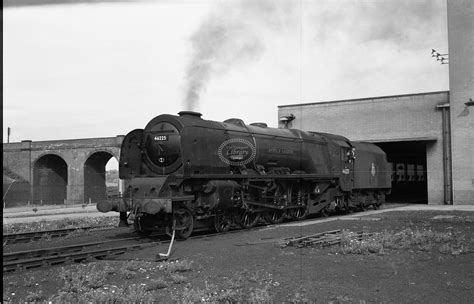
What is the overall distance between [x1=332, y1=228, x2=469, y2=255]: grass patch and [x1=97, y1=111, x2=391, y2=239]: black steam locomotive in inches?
154

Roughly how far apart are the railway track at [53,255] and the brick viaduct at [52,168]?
29.6 m

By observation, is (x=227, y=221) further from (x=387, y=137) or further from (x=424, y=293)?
(x=387, y=137)

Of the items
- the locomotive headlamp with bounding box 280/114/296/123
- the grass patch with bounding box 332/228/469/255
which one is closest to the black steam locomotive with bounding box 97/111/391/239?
the grass patch with bounding box 332/228/469/255

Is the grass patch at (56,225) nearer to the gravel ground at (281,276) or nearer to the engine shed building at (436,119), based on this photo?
the gravel ground at (281,276)

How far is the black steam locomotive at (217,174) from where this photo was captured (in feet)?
40.5

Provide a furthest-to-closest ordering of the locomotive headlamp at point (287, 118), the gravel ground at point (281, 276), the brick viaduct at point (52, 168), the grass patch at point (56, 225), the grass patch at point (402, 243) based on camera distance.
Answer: the brick viaduct at point (52, 168) < the locomotive headlamp at point (287, 118) < the grass patch at point (56, 225) < the grass patch at point (402, 243) < the gravel ground at point (281, 276)

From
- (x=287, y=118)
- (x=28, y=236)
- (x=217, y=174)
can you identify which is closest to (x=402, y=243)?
(x=217, y=174)

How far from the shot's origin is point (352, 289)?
6.24 m

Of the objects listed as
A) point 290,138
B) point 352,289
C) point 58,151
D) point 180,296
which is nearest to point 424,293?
point 352,289

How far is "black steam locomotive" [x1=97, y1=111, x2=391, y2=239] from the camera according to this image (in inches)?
487

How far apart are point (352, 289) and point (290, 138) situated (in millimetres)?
11253

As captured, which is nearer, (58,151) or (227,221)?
(227,221)

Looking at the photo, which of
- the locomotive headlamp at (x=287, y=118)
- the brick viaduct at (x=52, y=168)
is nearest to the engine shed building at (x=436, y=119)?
the locomotive headlamp at (x=287, y=118)

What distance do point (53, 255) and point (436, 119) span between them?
24012 mm
